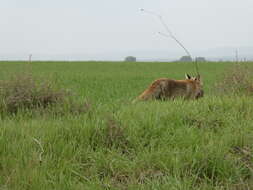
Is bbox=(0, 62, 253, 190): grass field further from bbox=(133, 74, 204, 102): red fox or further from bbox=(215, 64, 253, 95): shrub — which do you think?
bbox=(215, 64, 253, 95): shrub

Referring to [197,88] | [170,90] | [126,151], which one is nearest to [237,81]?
[197,88]

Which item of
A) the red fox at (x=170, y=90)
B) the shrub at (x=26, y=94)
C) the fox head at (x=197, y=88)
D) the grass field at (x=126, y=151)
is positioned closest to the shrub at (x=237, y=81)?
the fox head at (x=197, y=88)

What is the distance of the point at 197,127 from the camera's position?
12.7 ft

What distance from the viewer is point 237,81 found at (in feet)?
21.3

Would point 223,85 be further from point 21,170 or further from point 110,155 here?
point 21,170

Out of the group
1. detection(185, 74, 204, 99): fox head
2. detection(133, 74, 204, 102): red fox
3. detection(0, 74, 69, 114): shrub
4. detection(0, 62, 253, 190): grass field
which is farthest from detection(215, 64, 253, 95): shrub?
detection(0, 74, 69, 114): shrub

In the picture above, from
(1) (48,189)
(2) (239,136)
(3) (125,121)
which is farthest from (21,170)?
(2) (239,136)

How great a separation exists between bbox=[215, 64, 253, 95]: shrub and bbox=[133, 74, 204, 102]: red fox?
1.76 ft

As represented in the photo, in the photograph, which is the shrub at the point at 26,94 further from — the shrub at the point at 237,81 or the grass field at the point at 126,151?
the shrub at the point at 237,81

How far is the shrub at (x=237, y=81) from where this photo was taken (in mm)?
6188

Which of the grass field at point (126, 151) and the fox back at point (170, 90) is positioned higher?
the fox back at point (170, 90)

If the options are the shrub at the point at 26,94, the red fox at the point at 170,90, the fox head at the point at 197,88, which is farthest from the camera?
the fox head at the point at 197,88

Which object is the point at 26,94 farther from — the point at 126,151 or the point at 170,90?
the point at 170,90

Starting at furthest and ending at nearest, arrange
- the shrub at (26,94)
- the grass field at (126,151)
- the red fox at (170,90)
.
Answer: the red fox at (170,90)
the shrub at (26,94)
the grass field at (126,151)
